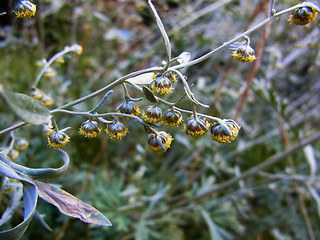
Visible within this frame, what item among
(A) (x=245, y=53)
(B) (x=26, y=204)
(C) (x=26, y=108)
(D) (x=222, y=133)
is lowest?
(B) (x=26, y=204)

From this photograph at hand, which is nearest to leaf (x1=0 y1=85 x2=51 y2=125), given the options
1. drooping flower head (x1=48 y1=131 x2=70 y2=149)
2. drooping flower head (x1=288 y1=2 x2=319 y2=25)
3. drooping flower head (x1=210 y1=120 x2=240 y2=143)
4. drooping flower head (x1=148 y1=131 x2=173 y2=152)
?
drooping flower head (x1=48 y1=131 x2=70 y2=149)

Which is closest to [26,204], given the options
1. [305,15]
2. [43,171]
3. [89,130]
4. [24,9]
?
[43,171]

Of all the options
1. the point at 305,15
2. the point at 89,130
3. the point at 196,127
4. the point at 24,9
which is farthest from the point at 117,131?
the point at 305,15

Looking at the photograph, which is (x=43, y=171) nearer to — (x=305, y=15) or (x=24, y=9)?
(x=24, y=9)

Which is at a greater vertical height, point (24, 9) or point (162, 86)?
point (24, 9)

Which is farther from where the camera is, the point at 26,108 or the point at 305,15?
the point at 305,15

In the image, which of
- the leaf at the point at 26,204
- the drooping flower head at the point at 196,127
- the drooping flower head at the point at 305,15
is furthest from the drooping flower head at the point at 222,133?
the leaf at the point at 26,204

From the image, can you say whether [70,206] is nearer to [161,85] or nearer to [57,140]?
[57,140]

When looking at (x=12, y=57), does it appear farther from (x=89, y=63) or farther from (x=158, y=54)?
(x=158, y=54)
